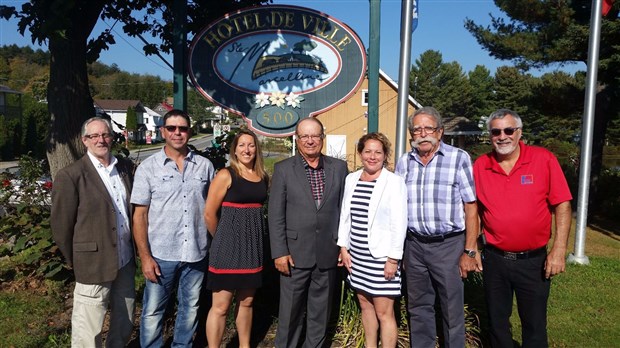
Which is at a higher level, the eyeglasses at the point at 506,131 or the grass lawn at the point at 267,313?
the eyeglasses at the point at 506,131

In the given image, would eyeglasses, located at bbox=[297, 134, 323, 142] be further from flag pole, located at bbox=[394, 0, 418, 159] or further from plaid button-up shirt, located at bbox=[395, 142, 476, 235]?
flag pole, located at bbox=[394, 0, 418, 159]

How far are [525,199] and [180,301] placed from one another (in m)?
2.34

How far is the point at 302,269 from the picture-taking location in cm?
329

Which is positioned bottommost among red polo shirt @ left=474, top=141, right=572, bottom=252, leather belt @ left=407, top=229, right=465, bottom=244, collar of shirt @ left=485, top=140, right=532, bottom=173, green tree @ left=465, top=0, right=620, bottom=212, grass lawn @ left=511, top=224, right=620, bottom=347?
grass lawn @ left=511, top=224, right=620, bottom=347

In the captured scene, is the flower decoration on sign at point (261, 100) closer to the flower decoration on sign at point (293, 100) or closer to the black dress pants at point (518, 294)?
the flower decoration on sign at point (293, 100)

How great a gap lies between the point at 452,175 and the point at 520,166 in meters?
0.41

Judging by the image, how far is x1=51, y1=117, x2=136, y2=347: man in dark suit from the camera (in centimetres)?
288

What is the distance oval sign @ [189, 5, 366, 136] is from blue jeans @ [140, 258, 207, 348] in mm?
1753

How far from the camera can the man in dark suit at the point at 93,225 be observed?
9.45ft

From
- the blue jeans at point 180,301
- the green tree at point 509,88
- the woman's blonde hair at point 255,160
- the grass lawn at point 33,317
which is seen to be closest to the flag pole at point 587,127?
the woman's blonde hair at point 255,160

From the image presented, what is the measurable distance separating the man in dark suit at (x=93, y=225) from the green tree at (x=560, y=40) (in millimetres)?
10468

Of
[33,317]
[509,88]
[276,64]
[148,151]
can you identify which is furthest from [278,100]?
[509,88]

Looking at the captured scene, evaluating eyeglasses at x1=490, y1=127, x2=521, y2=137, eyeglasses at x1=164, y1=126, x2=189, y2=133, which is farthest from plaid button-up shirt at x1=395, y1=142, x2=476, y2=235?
eyeglasses at x1=164, y1=126, x2=189, y2=133

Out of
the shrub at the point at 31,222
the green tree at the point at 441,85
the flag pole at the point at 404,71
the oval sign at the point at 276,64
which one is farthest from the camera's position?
the green tree at the point at 441,85
